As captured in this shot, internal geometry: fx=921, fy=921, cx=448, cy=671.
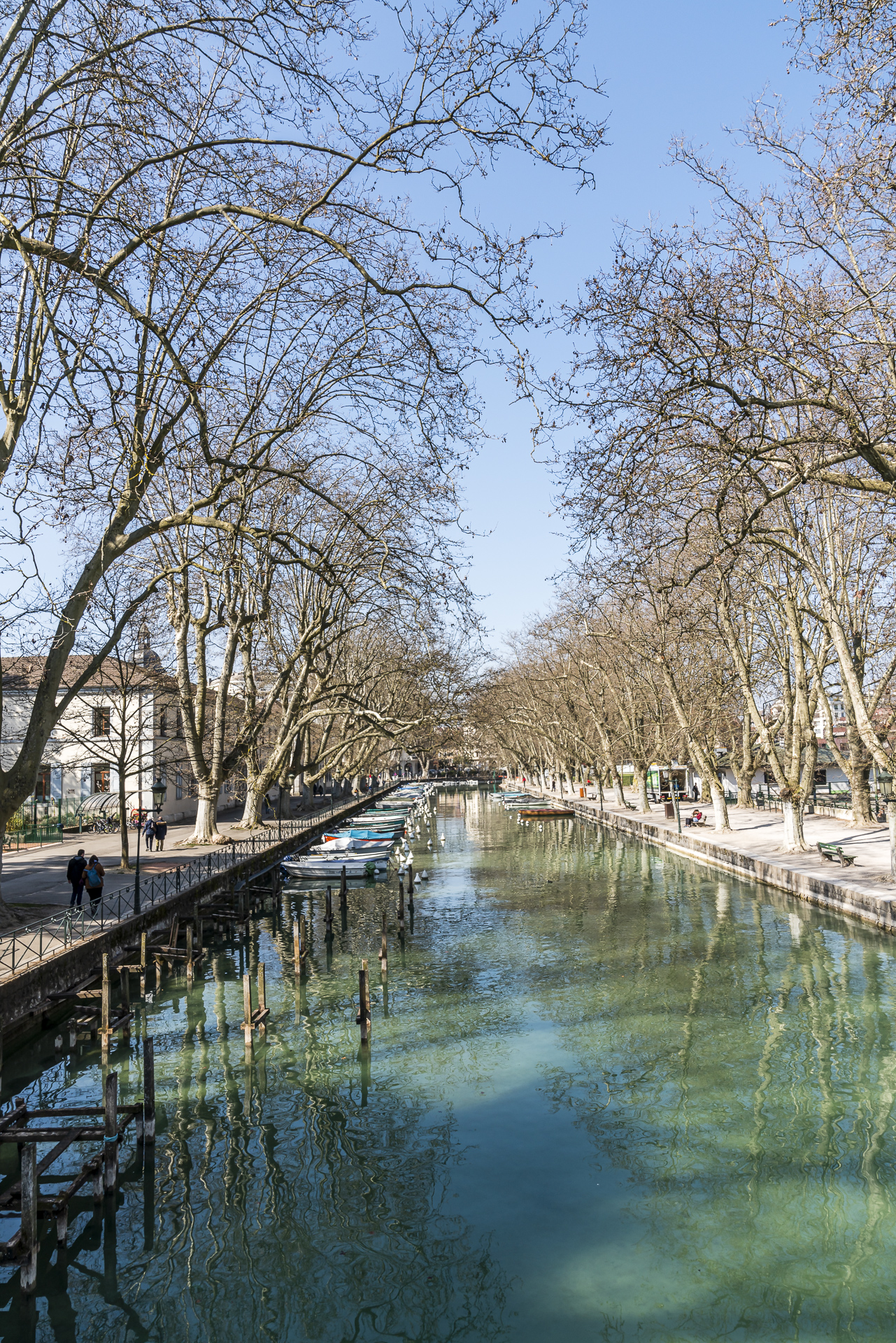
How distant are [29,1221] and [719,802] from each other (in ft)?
118

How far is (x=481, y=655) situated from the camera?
51.4m

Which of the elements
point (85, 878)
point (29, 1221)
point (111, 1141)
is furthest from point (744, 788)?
point (29, 1221)

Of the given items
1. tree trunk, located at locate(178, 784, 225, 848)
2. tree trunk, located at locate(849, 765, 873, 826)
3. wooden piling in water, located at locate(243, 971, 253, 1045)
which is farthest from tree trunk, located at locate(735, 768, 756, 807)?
wooden piling in water, located at locate(243, 971, 253, 1045)

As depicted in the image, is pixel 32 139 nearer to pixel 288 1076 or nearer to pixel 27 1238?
pixel 27 1238

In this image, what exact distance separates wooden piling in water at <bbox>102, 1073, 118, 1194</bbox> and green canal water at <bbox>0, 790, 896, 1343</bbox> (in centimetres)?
35

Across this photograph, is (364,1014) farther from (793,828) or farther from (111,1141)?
(793,828)

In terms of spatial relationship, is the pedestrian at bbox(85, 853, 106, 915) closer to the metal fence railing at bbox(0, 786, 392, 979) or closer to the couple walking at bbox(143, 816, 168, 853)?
the metal fence railing at bbox(0, 786, 392, 979)

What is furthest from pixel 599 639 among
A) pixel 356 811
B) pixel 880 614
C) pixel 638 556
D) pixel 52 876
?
pixel 638 556

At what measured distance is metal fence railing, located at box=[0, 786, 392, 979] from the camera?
1606cm

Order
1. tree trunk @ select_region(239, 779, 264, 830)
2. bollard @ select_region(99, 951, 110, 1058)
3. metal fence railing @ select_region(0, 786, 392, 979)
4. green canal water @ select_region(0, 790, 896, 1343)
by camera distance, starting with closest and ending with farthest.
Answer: green canal water @ select_region(0, 790, 896, 1343)
bollard @ select_region(99, 951, 110, 1058)
metal fence railing @ select_region(0, 786, 392, 979)
tree trunk @ select_region(239, 779, 264, 830)

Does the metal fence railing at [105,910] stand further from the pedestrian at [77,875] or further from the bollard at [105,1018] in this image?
the bollard at [105,1018]

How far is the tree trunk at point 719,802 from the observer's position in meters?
40.2

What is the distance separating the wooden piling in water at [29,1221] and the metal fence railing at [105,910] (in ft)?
21.5

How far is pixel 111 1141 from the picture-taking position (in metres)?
10.4
